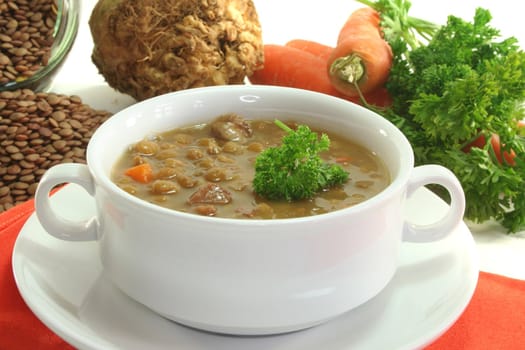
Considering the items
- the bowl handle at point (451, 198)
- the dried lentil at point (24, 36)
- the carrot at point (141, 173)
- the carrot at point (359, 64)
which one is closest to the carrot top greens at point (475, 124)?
the carrot at point (359, 64)

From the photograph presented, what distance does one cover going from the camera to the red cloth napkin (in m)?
2.17

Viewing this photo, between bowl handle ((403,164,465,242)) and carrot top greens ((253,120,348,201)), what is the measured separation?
22cm

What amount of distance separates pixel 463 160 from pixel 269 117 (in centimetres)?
87

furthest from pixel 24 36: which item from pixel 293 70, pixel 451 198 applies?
pixel 451 198

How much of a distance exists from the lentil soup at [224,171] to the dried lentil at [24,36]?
5.21 ft

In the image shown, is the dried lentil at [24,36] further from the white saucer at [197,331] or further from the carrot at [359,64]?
the white saucer at [197,331]

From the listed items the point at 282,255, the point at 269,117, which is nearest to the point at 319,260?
the point at 282,255

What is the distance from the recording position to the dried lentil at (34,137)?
3412 millimetres

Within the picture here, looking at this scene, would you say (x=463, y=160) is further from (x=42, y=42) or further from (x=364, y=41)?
(x=42, y=42)

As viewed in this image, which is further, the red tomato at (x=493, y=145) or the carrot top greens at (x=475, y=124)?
the red tomato at (x=493, y=145)

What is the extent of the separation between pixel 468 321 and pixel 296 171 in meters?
0.72

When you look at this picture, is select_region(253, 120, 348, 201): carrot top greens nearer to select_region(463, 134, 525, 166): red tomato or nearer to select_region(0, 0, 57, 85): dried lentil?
select_region(463, 134, 525, 166): red tomato

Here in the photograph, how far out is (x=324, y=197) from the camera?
217 centimetres

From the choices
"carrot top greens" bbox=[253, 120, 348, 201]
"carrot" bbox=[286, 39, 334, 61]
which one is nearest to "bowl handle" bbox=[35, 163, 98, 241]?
"carrot top greens" bbox=[253, 120, 348, 201]
